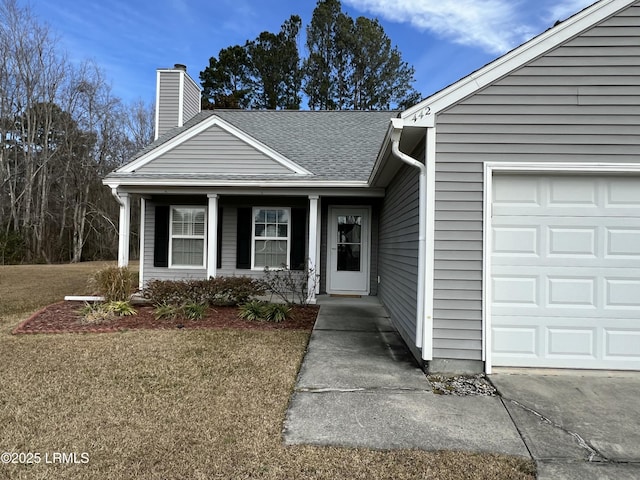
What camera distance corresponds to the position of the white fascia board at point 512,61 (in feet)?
13.6

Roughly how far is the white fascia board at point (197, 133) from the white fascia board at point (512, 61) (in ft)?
16.2

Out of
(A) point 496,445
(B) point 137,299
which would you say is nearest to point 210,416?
(A) point 496,445

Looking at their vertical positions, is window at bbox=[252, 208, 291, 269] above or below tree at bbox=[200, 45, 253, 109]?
below

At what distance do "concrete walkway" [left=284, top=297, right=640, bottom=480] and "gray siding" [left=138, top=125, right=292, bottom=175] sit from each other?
18.5 ft

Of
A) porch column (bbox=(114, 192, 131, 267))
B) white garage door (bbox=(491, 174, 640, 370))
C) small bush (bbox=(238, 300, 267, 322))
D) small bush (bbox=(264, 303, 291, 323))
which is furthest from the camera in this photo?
porch column (bbox=(114, 192, 131, 267))

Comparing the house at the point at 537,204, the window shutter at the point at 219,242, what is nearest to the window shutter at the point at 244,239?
the window shutter at the point at 219,242

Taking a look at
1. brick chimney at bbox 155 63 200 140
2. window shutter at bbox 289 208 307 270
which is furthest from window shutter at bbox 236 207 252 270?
brick chimney at bbox 155 63 200 140

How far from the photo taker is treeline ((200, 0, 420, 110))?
2567 centimetres

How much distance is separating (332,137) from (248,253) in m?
4.05

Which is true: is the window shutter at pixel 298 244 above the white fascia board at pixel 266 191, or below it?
below

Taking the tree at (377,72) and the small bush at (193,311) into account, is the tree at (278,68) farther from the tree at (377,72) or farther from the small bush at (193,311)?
the small bush at (193,311)

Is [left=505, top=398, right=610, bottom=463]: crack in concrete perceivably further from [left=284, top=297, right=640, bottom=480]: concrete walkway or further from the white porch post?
the white porch post

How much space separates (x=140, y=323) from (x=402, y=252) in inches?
173

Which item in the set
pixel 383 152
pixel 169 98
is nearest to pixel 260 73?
pixel 169 98
